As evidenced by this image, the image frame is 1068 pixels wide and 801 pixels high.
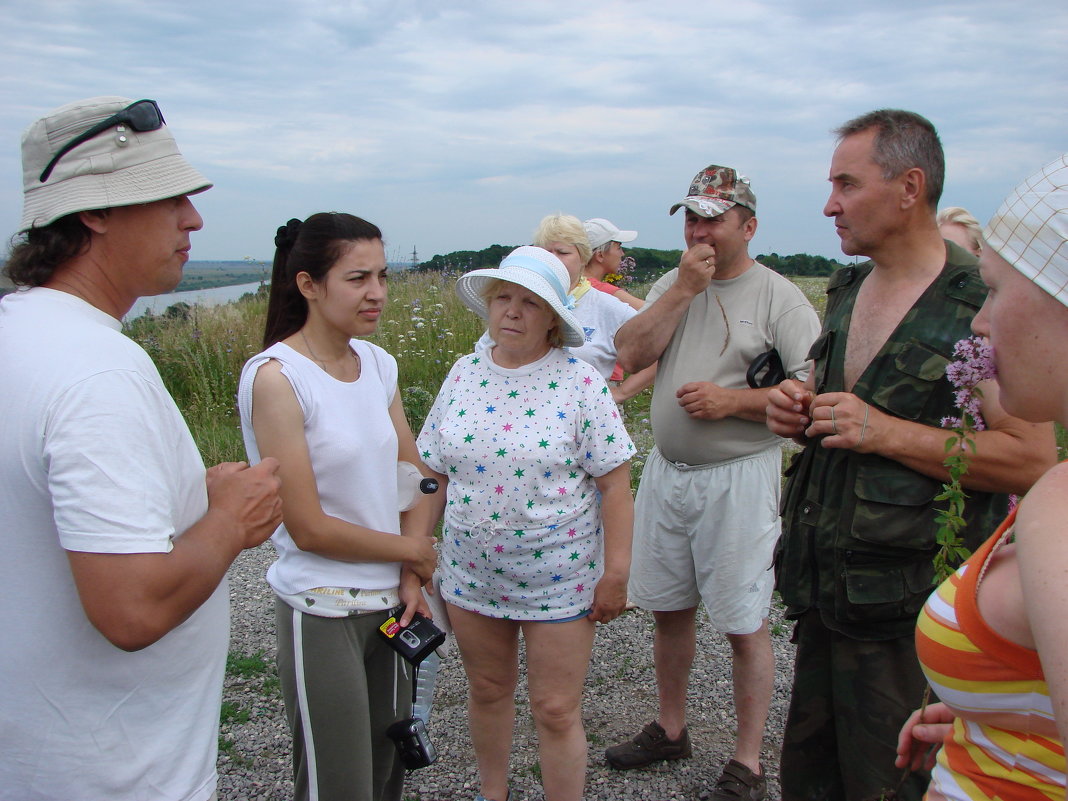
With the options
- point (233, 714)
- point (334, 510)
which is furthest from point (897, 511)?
point (233, 714)

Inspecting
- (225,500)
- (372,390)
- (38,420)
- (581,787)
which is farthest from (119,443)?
(581,787)

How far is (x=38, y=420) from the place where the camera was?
1.47 m

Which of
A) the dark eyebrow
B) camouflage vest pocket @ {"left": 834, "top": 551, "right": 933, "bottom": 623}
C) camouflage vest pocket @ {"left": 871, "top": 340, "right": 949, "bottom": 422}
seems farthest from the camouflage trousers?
the dark eyebrow

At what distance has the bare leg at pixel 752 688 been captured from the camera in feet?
10.7

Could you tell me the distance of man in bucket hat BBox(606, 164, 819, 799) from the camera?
131 inches

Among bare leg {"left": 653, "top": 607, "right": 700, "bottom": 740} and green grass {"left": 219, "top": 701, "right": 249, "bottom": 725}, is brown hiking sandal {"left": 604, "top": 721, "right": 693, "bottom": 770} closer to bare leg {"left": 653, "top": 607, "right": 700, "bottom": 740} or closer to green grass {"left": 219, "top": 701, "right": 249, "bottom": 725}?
bare leg {"left": 653, "top": 607, "right": 700, "bottom": 740}

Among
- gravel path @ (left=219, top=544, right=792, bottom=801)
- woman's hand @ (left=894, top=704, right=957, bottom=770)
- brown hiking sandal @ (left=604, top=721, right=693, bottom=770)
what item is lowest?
gravel path @ (left=219, top=544, right=792, bottom=801)

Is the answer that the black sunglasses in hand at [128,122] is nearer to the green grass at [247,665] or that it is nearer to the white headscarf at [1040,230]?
the white headscarf at [1040,230]

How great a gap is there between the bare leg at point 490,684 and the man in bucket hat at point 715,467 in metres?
0.62

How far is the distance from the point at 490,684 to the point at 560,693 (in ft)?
1.01

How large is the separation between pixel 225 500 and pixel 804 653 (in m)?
2.00

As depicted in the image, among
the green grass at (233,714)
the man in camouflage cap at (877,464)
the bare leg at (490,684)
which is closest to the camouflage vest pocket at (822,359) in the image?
the man in camouflage cap at (877,464)

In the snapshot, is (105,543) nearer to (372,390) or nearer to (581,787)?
(372,390)

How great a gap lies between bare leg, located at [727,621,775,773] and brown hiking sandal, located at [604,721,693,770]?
0.83ft
